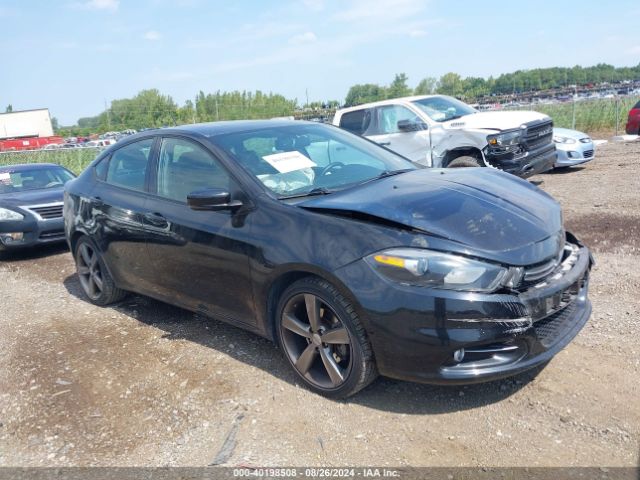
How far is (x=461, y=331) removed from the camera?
9.33ft

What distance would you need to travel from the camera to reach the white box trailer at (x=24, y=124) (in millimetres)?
59594

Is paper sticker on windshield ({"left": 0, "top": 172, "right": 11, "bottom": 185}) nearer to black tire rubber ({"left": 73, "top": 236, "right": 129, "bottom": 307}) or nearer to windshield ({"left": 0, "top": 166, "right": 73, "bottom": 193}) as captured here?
windshield ({"left": 0, "top": 166, "right": 73, "bottom": 193})

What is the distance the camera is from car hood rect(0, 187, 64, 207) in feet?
26.9

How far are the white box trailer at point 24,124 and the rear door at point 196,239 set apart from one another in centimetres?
6363

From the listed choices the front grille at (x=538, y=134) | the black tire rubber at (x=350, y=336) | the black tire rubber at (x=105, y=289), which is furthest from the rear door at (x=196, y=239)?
the front grille at (x=538, y=134)

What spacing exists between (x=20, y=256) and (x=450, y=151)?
22.8 feet

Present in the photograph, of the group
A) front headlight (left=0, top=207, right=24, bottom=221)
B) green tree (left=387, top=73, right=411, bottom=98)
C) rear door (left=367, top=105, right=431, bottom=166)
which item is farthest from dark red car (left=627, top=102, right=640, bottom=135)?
green tree (left=387, top=73, right=411, bottom=98)

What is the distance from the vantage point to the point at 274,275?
3.46 metres

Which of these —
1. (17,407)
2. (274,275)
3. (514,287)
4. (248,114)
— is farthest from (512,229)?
(248,114)

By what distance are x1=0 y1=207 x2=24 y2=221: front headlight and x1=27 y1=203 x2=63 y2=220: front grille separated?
180 mm

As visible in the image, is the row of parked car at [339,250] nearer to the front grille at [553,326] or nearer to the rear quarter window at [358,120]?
the front grille at [553,326]

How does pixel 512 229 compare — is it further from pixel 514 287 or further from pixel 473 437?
pixel 473 437

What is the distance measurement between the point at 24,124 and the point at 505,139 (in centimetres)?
6279

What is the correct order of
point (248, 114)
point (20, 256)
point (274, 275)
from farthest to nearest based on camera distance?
point (248, 114) → point (20, 256) → point (274, 275)
